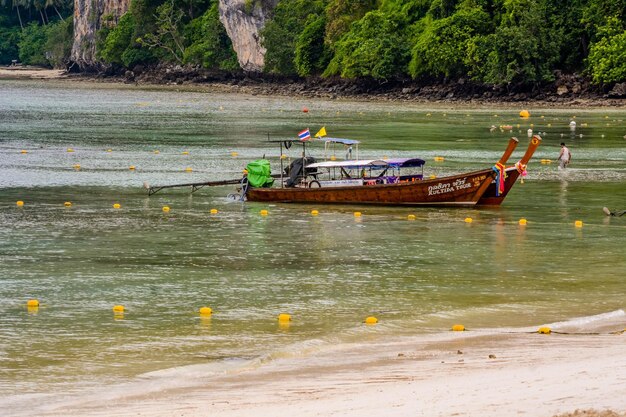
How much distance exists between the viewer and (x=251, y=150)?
52.9 m

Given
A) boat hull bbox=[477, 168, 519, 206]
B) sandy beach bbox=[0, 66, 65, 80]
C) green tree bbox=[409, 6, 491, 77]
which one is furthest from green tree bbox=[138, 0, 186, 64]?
boat hull bbox=[477, 168, 519, 206]

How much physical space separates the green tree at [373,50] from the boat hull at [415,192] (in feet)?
231

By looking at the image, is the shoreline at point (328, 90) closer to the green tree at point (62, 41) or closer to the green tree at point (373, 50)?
the green tree at point (373, 50)

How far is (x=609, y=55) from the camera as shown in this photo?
86.7m

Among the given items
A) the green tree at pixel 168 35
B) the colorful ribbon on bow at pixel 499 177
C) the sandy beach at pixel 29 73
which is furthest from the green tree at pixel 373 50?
the sandy beach at pixel 29 73

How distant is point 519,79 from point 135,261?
7307 cm

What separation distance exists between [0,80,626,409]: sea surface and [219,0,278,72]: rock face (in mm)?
81949

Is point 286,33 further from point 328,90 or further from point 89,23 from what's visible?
point 89,23

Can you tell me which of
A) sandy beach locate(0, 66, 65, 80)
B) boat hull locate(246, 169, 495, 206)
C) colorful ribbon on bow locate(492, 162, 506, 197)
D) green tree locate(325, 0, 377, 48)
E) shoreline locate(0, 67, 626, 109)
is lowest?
sandy beach locate(0, 66, 65, 80)

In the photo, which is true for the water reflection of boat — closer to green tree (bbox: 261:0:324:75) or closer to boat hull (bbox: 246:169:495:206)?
boat hull (bbox: 246:169:495:206)

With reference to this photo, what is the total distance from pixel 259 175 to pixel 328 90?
78.3m

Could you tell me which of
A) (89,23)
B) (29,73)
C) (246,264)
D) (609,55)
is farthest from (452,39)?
(29,73)

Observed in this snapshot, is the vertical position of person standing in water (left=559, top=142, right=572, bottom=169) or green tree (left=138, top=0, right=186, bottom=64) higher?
green tree (left=138, top=0, right=186, bottom=64)

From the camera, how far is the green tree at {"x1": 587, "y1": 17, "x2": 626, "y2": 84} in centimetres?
8600
